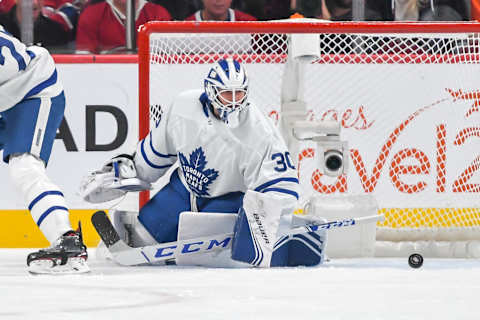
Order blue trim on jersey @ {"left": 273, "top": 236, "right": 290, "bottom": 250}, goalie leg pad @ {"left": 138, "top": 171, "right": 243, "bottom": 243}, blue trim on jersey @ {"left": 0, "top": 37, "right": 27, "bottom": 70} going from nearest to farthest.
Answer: blue trim on jersey @ {"left": 0, "top": 37, "right": 27, "bottom": 70}
blue trim on jersey @ {"left": 273, "top": 236, "right": 290, "bottom": 250}
goalie leg pad @ {"left": 138, "top": 171, "right": 243, "bottom": 243}

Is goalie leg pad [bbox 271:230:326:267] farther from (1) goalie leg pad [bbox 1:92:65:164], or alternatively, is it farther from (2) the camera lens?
(1) goalie leg pad [bbox 1:92:65:164]

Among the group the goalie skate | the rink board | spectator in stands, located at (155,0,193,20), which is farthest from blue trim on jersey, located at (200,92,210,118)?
spectator in stands, located at (155,0,193,20)

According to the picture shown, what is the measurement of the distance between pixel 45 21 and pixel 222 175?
1665 millimetres

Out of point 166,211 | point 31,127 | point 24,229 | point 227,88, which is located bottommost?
point 24,229

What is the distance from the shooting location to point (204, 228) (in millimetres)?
3869

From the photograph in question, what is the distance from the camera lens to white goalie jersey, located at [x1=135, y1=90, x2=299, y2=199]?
12.6 feet

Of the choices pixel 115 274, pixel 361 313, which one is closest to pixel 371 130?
pixel 115 274

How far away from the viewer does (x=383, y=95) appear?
4703 millimetres

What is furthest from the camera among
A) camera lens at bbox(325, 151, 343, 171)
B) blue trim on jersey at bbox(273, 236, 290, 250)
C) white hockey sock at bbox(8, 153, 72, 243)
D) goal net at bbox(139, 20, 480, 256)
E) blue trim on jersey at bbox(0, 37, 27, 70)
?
goal net at bbox(139, 20, 480, 256)

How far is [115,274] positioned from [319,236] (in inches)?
33.3

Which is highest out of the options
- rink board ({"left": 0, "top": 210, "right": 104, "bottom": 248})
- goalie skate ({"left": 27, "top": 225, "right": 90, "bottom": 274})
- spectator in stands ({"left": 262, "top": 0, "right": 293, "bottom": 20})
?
spectator in stands ({"left": 262, "top": 0, "right": 293, "bottom": 20})

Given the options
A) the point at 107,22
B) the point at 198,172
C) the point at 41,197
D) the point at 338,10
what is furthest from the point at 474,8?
the point at 41,197

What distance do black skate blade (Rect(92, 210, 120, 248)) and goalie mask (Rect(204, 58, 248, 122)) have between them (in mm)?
572

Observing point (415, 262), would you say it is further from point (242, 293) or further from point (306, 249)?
point (242, 293)
